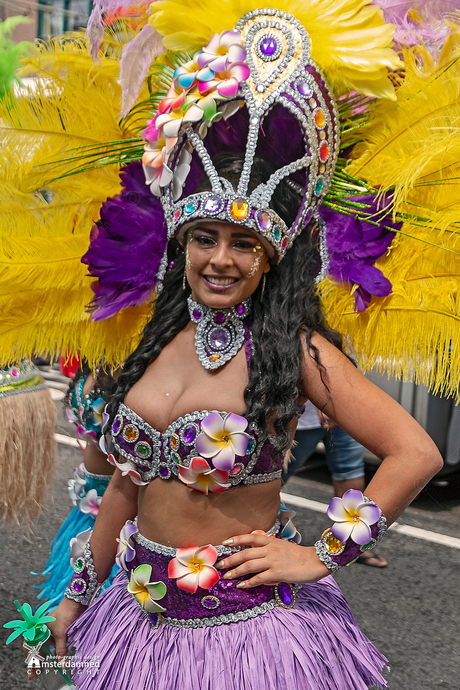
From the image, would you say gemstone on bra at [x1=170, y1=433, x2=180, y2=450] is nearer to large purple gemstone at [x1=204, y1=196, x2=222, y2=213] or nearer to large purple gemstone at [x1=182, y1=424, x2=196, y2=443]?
large purple gemstone at [x1=182, y1=424, x2=196, y2=443]

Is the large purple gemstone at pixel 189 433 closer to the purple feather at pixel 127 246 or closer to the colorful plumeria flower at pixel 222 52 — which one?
the purple feather at pixel 127 246

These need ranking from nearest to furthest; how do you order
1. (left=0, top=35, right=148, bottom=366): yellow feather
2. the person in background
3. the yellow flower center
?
the yellow flower center → (left=0, top=35, right=148, bottom=366): yellow feather → the person in background

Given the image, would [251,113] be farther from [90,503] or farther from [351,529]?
[90,503]

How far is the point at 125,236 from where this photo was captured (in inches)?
76.4

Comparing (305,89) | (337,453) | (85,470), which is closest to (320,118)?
(305,89)

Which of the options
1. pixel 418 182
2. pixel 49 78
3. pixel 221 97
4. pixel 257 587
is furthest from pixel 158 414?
pixel 49 78

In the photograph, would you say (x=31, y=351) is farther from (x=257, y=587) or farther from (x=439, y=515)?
(x=439, y=515)

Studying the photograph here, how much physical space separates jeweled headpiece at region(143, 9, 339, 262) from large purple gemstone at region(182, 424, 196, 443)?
1.50 ft

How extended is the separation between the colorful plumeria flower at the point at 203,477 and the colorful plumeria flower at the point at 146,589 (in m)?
0.27

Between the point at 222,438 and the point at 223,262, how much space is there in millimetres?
Result: 401

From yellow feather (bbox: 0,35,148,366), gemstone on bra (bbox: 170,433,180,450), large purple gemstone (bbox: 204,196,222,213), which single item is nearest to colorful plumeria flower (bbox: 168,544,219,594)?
gemstone on bra (bbox: 170,433,180,450)

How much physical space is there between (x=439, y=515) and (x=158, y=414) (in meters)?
3.68

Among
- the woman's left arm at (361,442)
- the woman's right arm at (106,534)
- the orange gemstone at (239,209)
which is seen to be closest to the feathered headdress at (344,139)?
the orange gemstone at (239,209)

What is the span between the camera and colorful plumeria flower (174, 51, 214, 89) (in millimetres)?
1556
